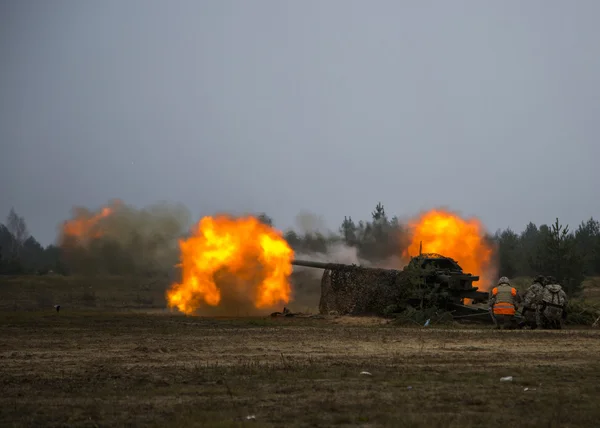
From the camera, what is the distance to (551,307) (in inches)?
1098

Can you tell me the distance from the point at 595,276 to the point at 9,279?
149ft

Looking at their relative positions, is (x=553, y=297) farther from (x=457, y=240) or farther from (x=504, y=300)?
(x=457, y=240)

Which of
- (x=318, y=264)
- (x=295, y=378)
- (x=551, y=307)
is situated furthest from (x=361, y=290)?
(x=295, y=378)

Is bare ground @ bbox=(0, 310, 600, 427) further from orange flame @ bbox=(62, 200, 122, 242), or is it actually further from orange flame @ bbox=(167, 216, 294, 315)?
orange flame @ bbox=(62, 200, 122, 242)

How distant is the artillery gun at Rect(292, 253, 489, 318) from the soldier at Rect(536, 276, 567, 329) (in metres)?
3.24

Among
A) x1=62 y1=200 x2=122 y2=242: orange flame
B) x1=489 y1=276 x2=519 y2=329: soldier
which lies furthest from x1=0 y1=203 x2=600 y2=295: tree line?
x1=489 y1=276 x2=519 y2=329: soldier

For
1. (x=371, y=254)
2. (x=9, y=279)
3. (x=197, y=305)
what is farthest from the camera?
(x=9, y=279)

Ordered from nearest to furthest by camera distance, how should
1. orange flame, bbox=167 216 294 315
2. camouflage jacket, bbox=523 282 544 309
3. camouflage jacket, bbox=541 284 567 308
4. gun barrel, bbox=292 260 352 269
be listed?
camouflage jacket, bbox=541 284 567 308, camouflage jacket, bbox=523 282 544 309, gun barrel, bbox=292 260 352 269, orange flame, bbox=167 216 294 315

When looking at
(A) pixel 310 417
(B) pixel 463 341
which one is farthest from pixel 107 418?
(B) pixel 463 341

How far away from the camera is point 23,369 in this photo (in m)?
15.5

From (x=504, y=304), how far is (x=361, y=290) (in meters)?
Result: 9.21

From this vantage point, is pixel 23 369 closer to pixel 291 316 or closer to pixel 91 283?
pixel 291 316

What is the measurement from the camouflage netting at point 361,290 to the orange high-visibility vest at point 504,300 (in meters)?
6.16

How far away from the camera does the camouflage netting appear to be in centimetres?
3422
